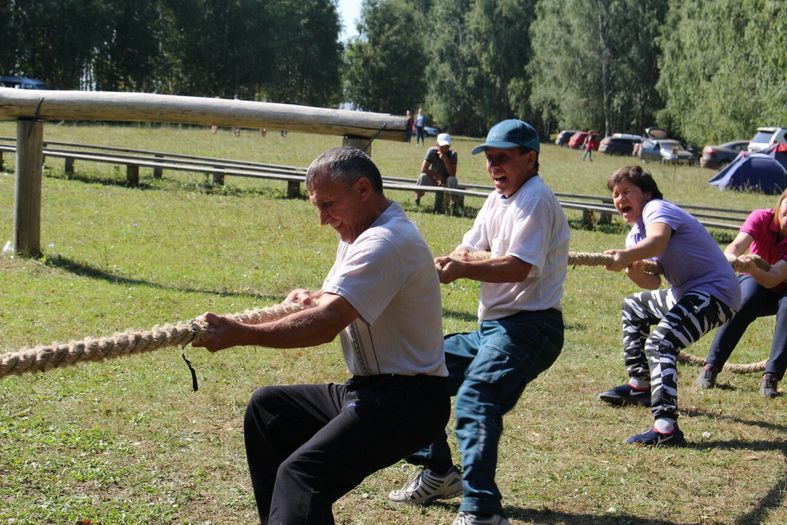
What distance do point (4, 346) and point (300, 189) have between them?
11497 millimetres

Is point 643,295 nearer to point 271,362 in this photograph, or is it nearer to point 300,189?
point 271,362

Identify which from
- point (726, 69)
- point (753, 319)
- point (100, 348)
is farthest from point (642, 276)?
point (726, 69)

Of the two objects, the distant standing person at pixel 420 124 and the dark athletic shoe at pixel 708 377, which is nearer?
the dark athletic shoe at pixel 708 377

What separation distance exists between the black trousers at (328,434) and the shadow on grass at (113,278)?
18.6ft

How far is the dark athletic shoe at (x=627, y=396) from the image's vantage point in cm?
662

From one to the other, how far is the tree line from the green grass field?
25.7 metres

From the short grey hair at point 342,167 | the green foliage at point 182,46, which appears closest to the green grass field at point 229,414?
the short grey hair at point 342,167

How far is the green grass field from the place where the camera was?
15.3 feet

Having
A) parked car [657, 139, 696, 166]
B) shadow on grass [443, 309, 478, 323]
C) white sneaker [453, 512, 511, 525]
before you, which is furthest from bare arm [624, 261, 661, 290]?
parked car [657, 139, 696, 166]

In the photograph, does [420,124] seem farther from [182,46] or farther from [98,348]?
[98,348]

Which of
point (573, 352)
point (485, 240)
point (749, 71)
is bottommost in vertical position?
point (573, 352)

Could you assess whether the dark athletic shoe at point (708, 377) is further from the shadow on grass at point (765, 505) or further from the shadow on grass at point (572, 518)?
the shadow on grass at point (572, 518)

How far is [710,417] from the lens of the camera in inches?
257

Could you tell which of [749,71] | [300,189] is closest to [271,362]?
[300,189]
